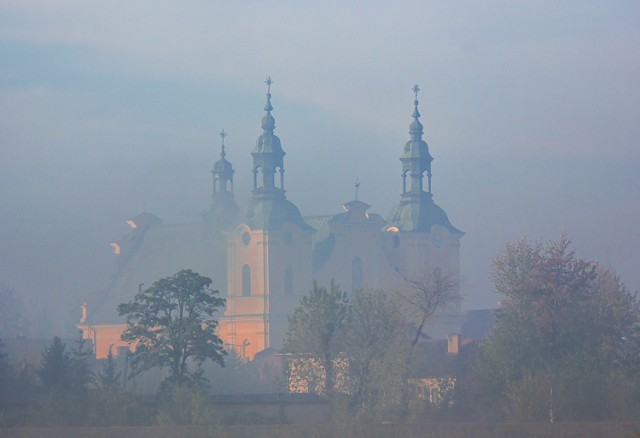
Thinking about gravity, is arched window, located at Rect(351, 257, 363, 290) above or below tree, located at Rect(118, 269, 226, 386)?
above

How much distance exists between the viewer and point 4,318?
438 feet

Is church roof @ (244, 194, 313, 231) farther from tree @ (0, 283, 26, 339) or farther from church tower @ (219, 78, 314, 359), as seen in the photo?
tree @ (0, 283, 26, 339)

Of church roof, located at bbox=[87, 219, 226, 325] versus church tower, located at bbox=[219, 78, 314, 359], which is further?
church roof, located at bbox=[87, 219, 226, 325]

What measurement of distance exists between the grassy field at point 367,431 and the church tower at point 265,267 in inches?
2234

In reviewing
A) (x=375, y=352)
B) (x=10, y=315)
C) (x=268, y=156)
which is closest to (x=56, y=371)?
(x=375, y=352)

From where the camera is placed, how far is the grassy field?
42.9 metres

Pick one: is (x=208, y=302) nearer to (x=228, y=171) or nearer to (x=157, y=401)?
(x=157, y=401)

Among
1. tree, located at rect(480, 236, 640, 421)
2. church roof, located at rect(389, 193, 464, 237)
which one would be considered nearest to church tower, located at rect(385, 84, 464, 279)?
church roof, located at rect(389, 193, 464, 237)

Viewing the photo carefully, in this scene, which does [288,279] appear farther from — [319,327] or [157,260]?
[319,327]

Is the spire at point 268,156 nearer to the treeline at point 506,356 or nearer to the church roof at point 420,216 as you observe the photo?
the church roof at point 420,216

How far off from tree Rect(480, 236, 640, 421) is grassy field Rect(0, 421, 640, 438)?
4207 mm

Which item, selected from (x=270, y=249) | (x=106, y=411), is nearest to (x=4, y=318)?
(x=270, y=249)

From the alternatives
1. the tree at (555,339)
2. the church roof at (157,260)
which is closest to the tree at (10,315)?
the church roof at (157,260)

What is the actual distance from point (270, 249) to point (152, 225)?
24.4 metres
